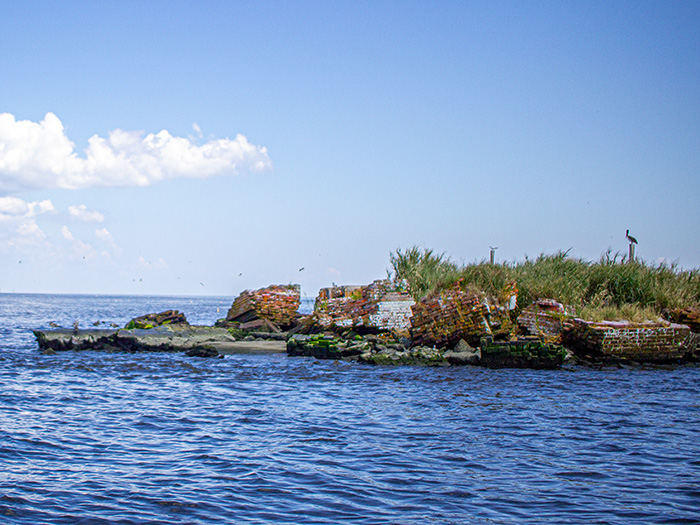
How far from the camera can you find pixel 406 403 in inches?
517

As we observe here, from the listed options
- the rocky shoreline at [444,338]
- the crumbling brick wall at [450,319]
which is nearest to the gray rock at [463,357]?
the rocky shoreline at [444,338]

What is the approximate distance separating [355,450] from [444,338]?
38.4 ft

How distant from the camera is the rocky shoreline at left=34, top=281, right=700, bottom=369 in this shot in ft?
61.8

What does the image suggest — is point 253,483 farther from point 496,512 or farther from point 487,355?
point 487,355

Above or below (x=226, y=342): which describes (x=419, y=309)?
above

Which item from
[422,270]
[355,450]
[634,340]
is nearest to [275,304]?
[422,270]

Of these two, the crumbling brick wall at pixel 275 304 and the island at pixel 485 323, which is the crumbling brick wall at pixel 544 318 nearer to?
the island at pixel 485 323

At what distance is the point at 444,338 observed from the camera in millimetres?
20578

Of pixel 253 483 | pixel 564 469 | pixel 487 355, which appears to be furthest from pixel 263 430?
pixel 487 355

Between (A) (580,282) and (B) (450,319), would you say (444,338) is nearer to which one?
(B) (450,319)

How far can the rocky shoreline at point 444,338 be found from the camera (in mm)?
18844

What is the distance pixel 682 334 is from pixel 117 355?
64.0 feet

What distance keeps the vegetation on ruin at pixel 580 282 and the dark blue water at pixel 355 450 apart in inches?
229

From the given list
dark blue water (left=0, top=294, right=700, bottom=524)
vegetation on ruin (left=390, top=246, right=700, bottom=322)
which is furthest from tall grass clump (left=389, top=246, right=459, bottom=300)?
dark blue water (left=0, top=294, right=700, bottom=524)
